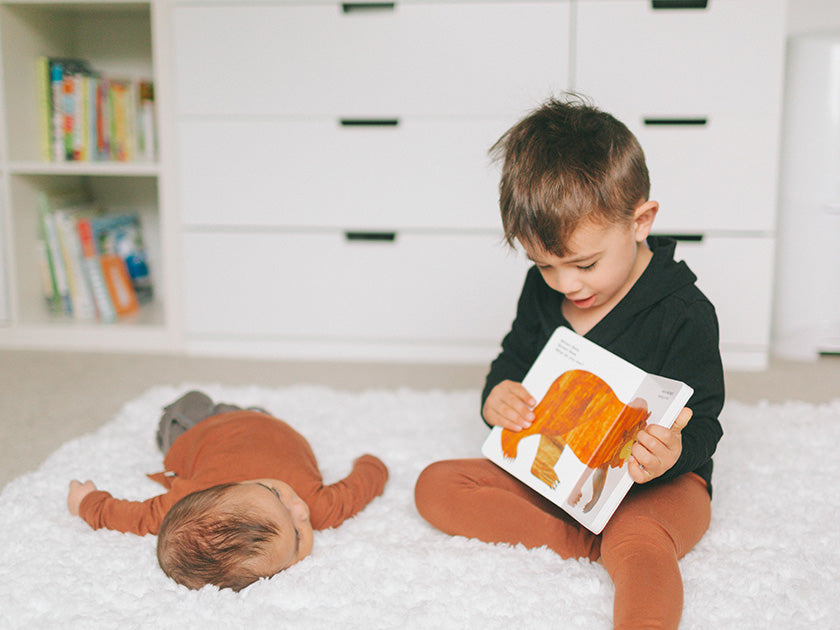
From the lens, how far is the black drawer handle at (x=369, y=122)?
5.32 ft

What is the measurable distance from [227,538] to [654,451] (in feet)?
1.31

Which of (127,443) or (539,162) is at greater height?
(539,162)

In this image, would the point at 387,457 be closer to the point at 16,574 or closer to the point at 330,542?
the point at 330,542

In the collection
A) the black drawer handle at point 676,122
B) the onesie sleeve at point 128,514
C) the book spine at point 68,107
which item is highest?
the book spine at point 68,107

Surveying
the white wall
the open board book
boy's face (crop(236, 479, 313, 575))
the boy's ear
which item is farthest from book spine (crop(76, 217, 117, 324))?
the white wall

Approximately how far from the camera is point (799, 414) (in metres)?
1.27

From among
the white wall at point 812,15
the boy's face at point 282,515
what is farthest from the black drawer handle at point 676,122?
the boy's face at point 282,515

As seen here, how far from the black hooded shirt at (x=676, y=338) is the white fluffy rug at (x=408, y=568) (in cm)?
12

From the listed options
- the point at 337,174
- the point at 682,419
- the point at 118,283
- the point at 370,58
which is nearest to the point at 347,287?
the point at 337,174

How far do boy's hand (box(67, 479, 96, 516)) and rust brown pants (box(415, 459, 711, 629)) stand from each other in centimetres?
38

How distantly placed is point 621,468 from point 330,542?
320 mm

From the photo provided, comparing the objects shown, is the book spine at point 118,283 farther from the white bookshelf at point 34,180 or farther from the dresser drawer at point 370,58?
the dresser drawer at point 370,58

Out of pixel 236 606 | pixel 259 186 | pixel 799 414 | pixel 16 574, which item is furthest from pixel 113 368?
pixel 799 414

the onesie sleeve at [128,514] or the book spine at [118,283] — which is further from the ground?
the book spine at [118,283]
